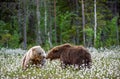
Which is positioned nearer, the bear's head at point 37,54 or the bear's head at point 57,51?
the bear's head at point 37,54

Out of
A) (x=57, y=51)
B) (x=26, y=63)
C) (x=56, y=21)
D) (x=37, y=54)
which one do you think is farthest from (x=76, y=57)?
(x=56, y=21)

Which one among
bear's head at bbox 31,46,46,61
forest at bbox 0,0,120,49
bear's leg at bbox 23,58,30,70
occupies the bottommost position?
forest at bbox 0,0,120,49

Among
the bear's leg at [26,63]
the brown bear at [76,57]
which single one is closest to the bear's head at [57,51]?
the brown bear at [76,57]

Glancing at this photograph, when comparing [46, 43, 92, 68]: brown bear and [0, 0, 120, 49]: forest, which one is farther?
[0, 0, 120, 49]: forest

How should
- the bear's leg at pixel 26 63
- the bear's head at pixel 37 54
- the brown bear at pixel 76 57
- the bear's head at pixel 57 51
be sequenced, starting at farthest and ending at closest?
the bear's head at pixel 57 51
the brown bear at pixel 76 57
the bear's leg at pixel 26 63
the bear's head at pixel 37 54

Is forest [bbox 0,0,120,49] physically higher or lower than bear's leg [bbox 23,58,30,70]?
lower

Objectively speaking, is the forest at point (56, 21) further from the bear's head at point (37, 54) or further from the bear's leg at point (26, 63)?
the bear's head at point (37, 54)

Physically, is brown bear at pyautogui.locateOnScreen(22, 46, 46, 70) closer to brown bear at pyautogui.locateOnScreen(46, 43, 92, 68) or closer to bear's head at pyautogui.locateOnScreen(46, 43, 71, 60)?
brown bear at pyautogui.locateOnScreen(46, 43, 92, 68)

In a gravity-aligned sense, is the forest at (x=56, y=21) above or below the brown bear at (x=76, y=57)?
below

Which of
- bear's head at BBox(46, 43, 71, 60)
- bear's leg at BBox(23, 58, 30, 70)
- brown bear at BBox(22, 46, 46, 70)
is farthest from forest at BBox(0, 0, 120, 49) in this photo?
brown bear at BBox(22, 46, 46, 70)

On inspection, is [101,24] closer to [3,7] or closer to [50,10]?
[50,10]

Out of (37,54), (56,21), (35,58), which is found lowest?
(56,21)

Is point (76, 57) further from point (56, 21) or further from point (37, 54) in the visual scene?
point (56, 21)

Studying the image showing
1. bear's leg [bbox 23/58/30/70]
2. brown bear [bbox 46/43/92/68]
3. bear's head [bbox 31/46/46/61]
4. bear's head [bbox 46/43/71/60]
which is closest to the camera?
bear's head [bbox 31/46/46/61]
